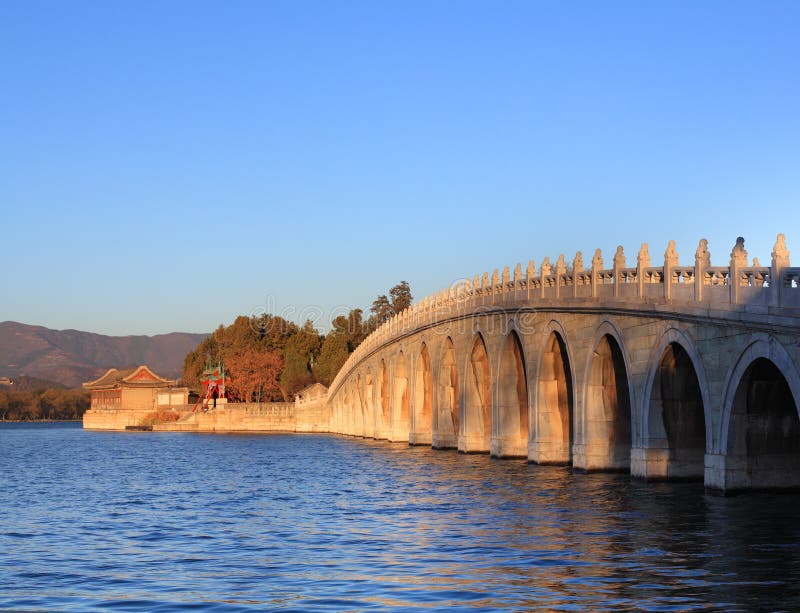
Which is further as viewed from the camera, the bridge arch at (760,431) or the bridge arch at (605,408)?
the bridge arch at (605,408)

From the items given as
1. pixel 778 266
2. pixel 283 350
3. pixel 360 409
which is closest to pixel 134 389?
pixel 283 350

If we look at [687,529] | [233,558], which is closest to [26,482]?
[233,558]

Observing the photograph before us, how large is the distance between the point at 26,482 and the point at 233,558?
30.2 meters

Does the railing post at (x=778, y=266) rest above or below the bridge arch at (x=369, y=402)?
above

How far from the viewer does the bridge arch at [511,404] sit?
52000 mm

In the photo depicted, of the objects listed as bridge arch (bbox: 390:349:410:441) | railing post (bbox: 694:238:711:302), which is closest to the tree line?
bridge arch (bbox: 390:349:410:441)

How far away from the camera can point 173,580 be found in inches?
874

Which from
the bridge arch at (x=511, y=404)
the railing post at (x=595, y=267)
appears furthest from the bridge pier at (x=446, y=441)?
the railing post at (x=595, y=267)

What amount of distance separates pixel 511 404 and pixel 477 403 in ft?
21.2

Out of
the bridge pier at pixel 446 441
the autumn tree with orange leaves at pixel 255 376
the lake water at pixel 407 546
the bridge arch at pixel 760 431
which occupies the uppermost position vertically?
the autumn tree with orange leaves at pixel 255 376

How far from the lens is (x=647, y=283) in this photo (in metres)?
36.8

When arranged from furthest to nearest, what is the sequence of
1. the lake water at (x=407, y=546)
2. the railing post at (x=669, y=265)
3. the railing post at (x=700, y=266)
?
the railing post at (x=669, y=265)
the railing post at (x=700, y=266)
the lake water at (x=407, y=546)

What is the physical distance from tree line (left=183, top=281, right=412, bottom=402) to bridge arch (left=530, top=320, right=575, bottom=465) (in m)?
104

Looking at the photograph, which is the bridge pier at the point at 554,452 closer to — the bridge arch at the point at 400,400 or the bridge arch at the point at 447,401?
the bridge arch at the point at 447,401
